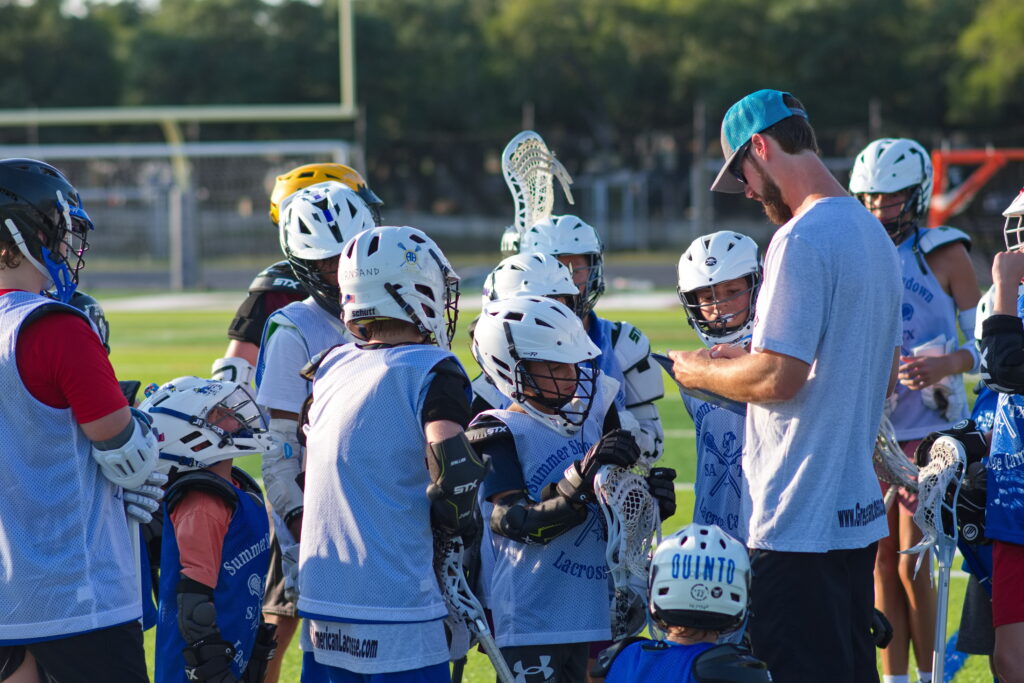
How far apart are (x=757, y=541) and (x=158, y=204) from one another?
30978 millimetres

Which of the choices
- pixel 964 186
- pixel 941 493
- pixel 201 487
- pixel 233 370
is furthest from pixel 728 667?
pixel 964 186

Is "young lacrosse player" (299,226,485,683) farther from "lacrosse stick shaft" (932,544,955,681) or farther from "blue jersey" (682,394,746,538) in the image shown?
"lacrosse stick shaft" (932,544,955,681)

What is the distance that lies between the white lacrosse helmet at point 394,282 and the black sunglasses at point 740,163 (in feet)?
3.01

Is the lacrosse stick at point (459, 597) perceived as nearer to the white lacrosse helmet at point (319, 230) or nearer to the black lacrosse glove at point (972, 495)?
the white lacrosse helmet at point (319, 230)

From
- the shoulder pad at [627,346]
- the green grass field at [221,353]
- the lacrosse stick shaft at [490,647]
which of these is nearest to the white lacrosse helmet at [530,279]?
the shoulder pad at [627,346]

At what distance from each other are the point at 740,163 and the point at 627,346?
4.32ft

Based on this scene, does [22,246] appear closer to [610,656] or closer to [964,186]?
[610,656]

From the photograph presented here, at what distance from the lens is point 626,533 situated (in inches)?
155

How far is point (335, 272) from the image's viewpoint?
479 centimetres

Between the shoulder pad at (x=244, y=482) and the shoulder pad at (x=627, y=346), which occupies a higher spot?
the shoulder pad at (x=627, y=346)

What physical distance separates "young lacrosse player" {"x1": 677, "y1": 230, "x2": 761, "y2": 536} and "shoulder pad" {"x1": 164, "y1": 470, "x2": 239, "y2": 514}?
154 centimetres

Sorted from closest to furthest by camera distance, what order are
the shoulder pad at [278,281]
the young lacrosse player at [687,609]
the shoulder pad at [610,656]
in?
the young lacrosse player at [687,609] → the shoulder pad at [610,656] → the shoulder pad at [278,281]

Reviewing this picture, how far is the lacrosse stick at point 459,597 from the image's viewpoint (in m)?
3.74

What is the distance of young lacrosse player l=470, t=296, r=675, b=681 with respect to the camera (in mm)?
3986
